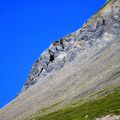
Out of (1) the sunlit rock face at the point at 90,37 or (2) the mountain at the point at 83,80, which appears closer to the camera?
(2) the mountain at the point at 83,80

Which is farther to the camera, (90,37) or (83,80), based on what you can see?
(90,37)

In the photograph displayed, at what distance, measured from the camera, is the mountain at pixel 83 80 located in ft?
267

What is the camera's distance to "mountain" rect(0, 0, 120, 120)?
8125cm

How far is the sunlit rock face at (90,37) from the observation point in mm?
173375

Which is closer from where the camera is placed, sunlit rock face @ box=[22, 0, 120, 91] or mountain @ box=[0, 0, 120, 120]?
mountain @ box=[0, 0, 120, 120]

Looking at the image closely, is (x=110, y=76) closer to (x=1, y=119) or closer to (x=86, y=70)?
(x=86, y=70)

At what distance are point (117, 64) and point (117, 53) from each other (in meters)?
15.4

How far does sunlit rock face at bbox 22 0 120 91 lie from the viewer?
569 feet

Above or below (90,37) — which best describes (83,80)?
below

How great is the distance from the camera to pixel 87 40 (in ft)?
599

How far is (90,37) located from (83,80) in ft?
196

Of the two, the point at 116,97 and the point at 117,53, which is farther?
the point at 117,53

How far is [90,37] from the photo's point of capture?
183 meters

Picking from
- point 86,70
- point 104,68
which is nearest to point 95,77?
point 104,68
